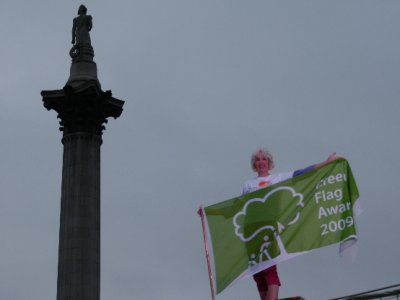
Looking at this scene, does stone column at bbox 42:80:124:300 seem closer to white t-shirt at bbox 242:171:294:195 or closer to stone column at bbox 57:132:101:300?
stone column at bbox 57:132:101:300

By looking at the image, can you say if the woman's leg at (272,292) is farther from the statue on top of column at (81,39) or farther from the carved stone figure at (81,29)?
the carved stone figure at (81,29)

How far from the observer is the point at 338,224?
1247 centimetres

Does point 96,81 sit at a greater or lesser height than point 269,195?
greater

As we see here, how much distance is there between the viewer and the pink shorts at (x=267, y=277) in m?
12.6

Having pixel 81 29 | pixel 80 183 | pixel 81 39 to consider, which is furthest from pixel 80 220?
pixel 81 29

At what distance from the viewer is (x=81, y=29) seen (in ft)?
113

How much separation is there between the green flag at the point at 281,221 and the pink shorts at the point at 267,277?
19cm

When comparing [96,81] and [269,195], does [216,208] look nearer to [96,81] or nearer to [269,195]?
[269,195]

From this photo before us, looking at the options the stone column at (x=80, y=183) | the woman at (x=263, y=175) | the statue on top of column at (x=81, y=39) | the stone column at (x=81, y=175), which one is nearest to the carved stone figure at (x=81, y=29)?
the statue on top of column at (x=81, y=39)

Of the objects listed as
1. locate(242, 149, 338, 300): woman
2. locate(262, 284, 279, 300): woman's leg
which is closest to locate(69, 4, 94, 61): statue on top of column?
locate(242, 149, 338, 300): woman

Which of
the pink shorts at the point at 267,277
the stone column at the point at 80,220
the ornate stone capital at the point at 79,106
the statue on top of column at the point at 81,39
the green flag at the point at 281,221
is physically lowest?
the pink shorts at the point at 267,277

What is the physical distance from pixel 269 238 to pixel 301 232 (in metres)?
0.41

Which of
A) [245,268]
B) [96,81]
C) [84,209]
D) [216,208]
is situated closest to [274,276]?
[245,268]

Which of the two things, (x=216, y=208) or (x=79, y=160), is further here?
(x=79, y=160)
